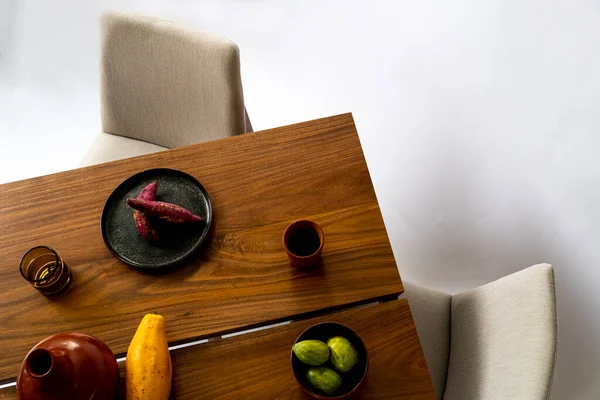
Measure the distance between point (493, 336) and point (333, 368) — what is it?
0.36m

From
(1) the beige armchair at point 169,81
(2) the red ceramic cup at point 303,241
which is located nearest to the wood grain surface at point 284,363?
(2) the red ceramic cup at point 303,241

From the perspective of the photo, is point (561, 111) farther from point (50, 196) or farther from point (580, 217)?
point (50, 196)

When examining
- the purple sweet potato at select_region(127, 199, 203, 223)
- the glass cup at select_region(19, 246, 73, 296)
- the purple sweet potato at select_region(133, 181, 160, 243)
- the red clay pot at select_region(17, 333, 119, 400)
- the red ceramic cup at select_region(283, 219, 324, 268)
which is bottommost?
the glass cup at select_region(19, 246, 73, 296)

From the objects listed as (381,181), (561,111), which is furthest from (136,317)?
(561,111)

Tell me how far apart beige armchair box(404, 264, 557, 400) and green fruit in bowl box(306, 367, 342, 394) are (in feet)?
1.02

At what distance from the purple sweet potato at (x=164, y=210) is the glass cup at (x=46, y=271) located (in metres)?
0.19

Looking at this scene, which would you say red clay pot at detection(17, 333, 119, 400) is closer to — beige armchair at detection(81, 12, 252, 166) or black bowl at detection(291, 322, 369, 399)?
black bowl at detection(291, 322, 369, 399)

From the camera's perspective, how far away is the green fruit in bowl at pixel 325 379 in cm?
89

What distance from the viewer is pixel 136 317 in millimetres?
1053

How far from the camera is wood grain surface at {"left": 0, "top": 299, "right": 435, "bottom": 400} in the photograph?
38.2 inches

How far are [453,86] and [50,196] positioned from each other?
5.26ft

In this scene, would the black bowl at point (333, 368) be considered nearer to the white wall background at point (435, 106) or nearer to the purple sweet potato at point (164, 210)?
the purple sweet potato at point (164, 210)

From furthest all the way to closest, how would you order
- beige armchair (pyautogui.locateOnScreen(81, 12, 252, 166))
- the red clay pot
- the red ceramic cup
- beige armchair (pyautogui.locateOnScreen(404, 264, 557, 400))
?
beige armchair (pyautogui.locateOnScreen(81, 12, 252, 166)) → the red ceramic cup → beige armchair (pyautogui.locateOnScreen(404, 264, 557, 400)) → the red clay pot

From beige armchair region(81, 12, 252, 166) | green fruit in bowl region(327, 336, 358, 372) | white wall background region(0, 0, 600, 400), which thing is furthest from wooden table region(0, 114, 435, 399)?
white wall background region(0, 0, 600, 400)
